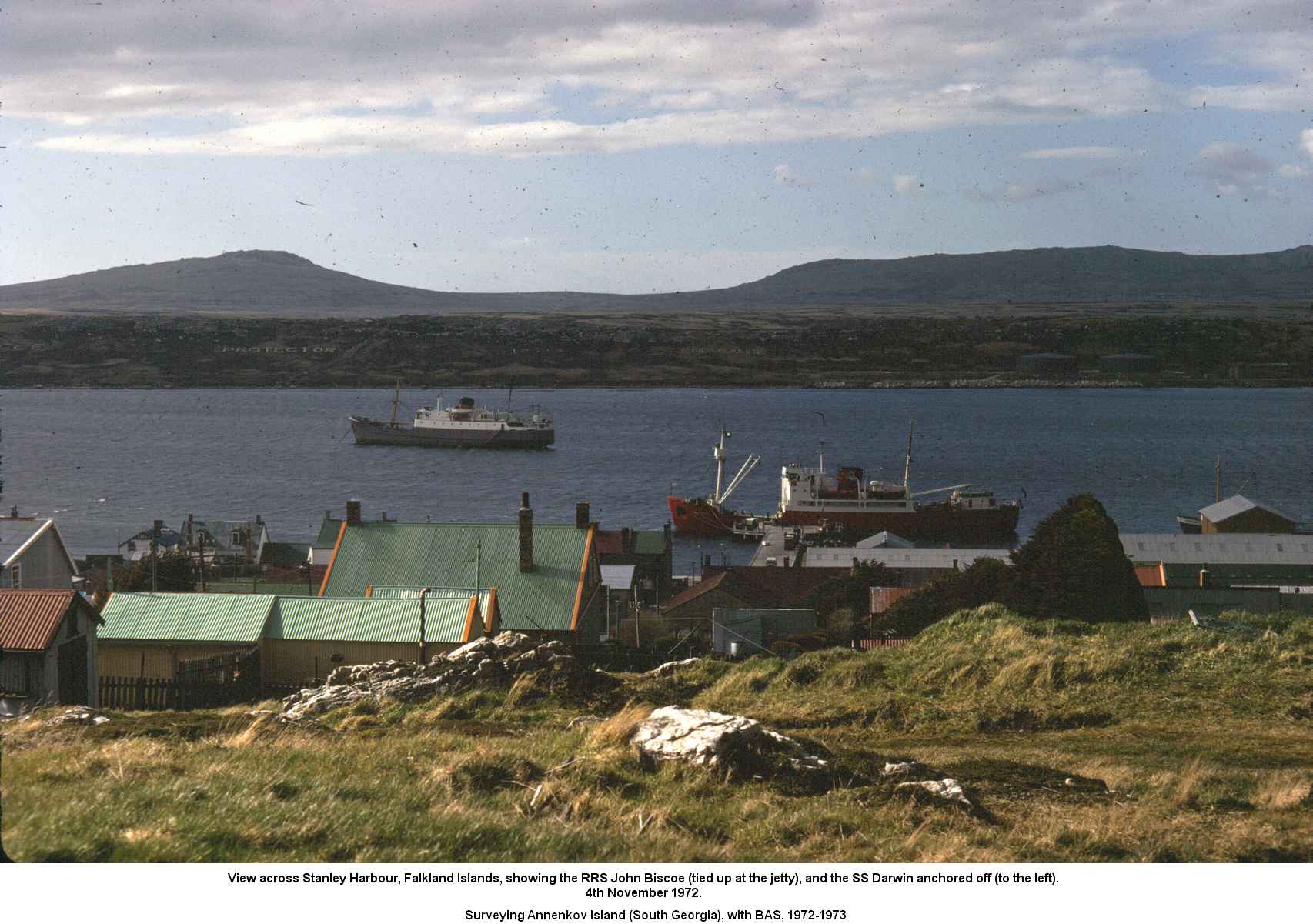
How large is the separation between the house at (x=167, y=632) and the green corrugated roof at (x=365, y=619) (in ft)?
1.26

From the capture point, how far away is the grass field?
679 centimetres

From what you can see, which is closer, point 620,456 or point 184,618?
point 184,618

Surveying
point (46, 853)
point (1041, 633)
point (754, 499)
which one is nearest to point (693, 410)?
point (754, 499)

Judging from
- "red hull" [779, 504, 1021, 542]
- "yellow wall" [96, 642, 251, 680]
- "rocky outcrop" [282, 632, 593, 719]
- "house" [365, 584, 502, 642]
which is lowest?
"red hull" [779, 504, 1021, 542]

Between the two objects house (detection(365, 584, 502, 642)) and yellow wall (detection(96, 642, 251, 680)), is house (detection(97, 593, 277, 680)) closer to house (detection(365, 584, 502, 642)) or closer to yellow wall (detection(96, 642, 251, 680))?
yellow wall (detection(96, 642, 251, 680))

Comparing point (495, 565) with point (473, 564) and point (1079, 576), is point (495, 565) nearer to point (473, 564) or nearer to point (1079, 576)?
point (473, 564)

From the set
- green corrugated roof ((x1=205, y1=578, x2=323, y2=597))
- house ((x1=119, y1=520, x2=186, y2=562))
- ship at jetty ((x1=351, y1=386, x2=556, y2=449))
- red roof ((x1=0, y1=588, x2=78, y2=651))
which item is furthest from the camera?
ship at jetty ((x1=351, y1=386, x2=556, y2=449))

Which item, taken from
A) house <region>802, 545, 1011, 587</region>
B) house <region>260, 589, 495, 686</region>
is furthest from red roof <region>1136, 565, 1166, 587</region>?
house <region>260, 589, 495, 686</region>

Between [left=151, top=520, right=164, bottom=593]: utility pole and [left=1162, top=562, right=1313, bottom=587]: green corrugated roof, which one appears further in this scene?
[left=1162, top=562, right=1313, bottom=587]: green corrugated roof

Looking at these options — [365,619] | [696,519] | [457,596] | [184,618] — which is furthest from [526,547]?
[696,519]

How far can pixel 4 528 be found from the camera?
22484 mm

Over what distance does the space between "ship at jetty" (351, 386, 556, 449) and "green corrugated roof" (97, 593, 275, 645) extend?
100189mm

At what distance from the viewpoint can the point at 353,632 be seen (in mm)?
19969

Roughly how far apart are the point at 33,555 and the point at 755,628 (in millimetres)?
13892
